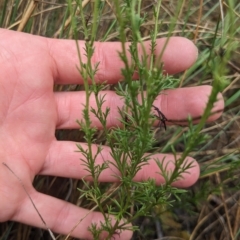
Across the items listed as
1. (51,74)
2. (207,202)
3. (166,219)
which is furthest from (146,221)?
(51,74)

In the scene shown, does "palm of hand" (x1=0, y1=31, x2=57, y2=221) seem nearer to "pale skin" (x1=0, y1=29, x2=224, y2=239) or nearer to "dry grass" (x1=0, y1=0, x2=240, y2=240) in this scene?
"pale skin" (x1=0, y1=29, x2=224, y2=239)

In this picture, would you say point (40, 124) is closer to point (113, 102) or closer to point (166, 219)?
point (113, 102)

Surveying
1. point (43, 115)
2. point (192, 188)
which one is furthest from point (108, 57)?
point (192, 188)

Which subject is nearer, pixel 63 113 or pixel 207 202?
pixel 63 113

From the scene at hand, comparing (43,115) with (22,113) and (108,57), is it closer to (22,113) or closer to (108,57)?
(22,113)

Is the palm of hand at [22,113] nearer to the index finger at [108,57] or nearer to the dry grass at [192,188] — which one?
the index finger at [108,57]

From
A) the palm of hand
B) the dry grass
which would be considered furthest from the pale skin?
the dry grass

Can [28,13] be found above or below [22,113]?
above
